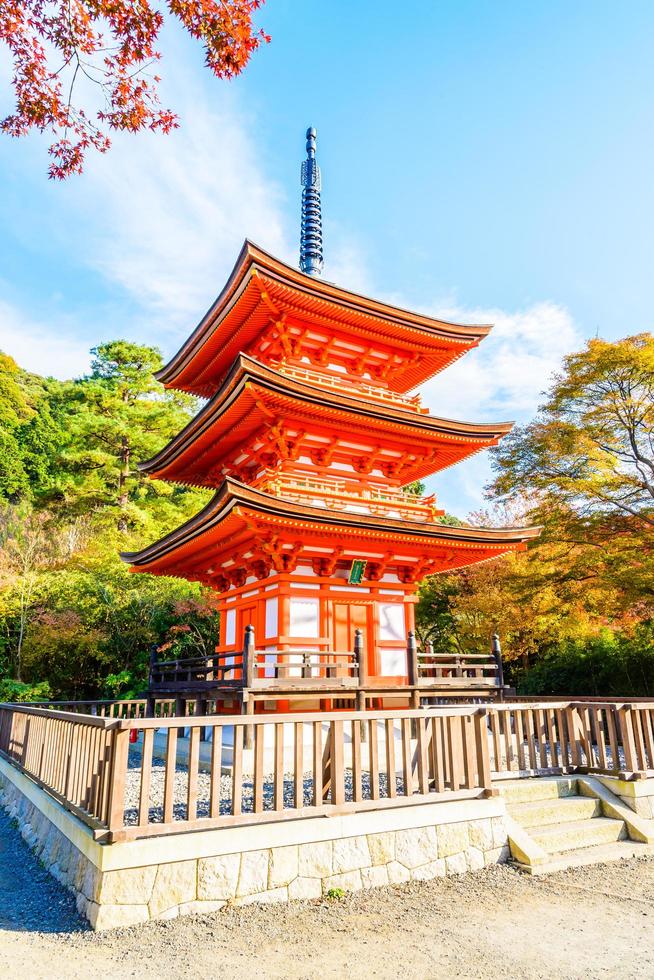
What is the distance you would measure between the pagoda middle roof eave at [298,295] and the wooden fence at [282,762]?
31.8 ft

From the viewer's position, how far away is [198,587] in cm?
2467

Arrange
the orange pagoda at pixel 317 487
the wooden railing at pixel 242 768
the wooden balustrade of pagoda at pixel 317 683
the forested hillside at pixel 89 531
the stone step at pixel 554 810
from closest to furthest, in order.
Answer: the wooden railing at pixel 242 768
the stone step at pixel 554 810
the wooden balustrade of pagoda at pixel 317 683
the orange pagoda at pixel 317 487
the forested hillside at pixel 89 531

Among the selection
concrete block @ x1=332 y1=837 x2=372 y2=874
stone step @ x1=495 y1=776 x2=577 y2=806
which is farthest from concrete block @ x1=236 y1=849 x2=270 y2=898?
stone step @ x1=495 y1=776 x2=577 y2=806

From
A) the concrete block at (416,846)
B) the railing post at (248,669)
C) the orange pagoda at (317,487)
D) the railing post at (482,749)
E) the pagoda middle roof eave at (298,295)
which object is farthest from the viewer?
the pagoda middle roof eave at (298,295)

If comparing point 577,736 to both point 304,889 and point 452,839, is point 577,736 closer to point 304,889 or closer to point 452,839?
point 452,839

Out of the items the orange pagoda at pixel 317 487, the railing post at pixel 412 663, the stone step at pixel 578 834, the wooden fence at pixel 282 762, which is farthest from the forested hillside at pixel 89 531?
the stone step at pixel 578 834

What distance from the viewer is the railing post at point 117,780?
4.56 meters

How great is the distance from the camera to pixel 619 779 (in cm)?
744

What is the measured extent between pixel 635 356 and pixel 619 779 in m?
11.9

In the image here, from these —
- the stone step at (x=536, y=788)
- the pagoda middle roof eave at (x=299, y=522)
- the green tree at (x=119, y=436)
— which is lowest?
the stone step at (x=536, y=788)

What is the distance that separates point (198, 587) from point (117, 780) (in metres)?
20.4

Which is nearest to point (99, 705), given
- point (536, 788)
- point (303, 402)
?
point (303, 402)

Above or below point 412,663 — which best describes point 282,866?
below

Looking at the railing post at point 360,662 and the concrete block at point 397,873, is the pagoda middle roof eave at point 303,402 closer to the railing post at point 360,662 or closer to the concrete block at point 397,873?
the railing post at point 360,662
